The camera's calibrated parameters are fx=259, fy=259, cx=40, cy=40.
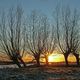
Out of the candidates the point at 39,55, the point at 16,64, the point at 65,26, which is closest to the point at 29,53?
the point at 39,55

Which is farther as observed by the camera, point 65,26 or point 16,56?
point 65,26

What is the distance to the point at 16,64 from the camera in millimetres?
35094

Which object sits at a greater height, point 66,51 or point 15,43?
point 15,43

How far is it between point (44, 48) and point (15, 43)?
255 inches

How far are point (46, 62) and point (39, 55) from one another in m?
1.69

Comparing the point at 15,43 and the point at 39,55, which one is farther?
the point at 39,55

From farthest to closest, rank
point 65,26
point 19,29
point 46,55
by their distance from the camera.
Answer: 1. point 46,55
2. point 65,26
3. point 19,29

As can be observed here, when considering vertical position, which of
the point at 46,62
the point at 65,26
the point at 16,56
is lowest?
the point at 46,62

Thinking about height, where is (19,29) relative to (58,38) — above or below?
above

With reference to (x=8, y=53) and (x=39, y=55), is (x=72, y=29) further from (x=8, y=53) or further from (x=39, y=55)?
(x=8, y=53)

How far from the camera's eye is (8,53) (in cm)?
3481

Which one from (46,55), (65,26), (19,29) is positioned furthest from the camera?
(46,55)

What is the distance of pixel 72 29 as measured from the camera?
3859 centimetres

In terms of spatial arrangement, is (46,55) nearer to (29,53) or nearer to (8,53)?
(29,53)
